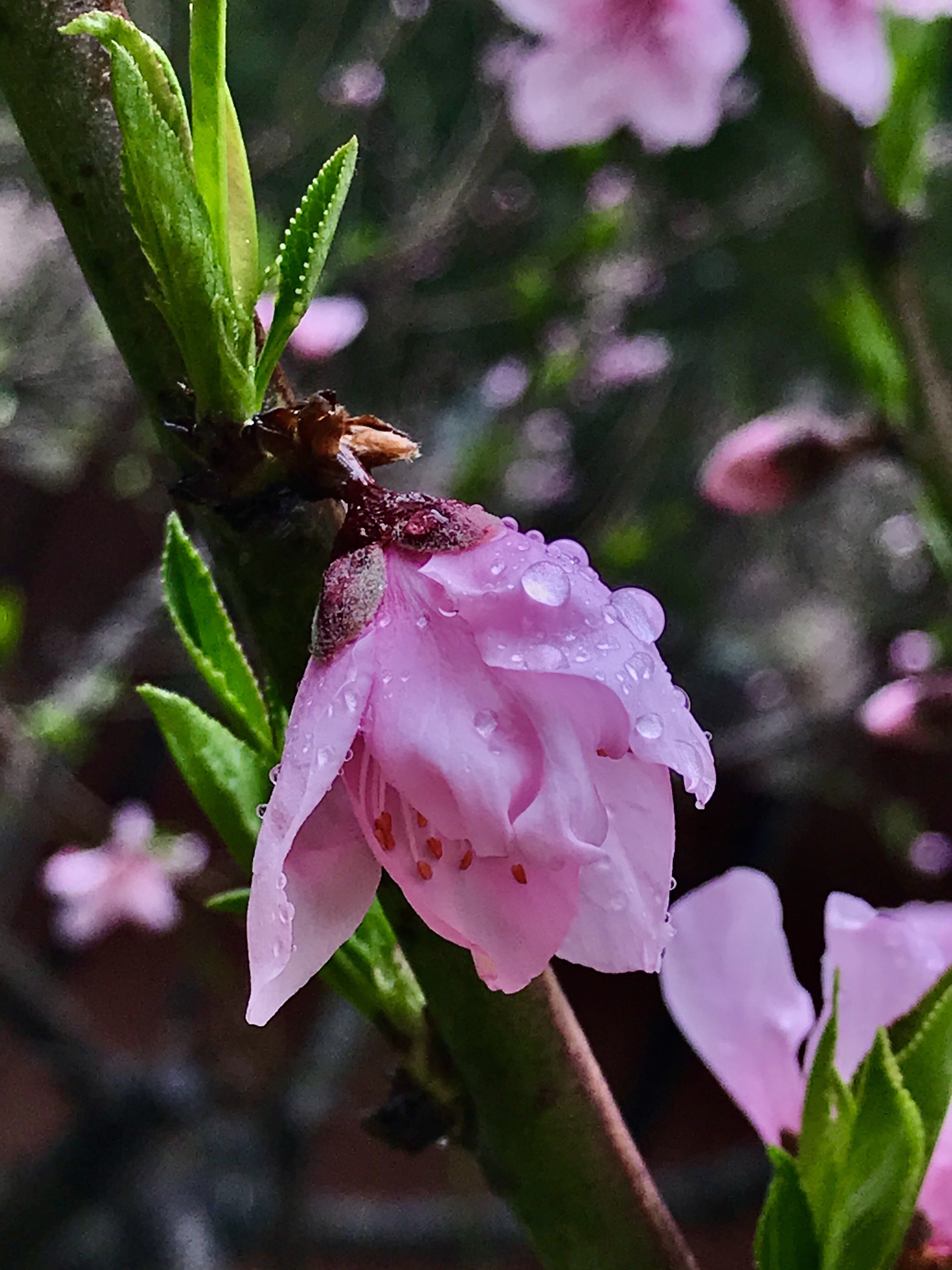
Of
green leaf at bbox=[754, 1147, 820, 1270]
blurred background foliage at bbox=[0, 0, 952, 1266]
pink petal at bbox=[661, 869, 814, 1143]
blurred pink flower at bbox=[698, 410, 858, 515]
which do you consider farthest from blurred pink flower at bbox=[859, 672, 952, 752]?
blurred background foliage at bbox=[0, 0, 952, 1266]

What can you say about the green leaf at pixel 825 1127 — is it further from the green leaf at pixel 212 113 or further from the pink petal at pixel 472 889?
the green leaf at pixel 212 113

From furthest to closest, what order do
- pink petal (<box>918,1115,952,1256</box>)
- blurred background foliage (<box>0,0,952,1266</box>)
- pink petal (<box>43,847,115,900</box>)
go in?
blurred background foliage (<box>0,0,952,1266</box>), pink petal (<box>43,847,115,900</box>), pink petal (<box>918,1115,952,1256</box>)

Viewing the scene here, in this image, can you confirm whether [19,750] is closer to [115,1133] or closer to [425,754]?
[115,1133]

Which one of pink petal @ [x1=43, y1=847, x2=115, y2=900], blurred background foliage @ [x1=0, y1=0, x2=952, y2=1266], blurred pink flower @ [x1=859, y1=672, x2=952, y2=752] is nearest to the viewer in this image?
blurred pink flower @ [x1=859, y1=672, x2=952, y2=752]

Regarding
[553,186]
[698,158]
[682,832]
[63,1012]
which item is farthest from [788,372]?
[63,1012]

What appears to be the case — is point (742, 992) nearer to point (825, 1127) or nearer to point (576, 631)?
point (825, 1127)

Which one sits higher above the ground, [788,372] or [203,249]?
[203,249]

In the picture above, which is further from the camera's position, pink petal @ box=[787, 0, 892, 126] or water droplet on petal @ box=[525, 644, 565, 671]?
pink petal @ box=[787, 0, 892, 126]

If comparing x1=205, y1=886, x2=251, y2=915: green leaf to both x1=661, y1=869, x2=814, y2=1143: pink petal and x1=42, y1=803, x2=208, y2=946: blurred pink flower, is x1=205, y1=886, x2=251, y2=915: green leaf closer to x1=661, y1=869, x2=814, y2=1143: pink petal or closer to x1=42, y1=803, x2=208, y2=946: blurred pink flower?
x1=661, y1=869, x2=814, y2=1143: pink petal
